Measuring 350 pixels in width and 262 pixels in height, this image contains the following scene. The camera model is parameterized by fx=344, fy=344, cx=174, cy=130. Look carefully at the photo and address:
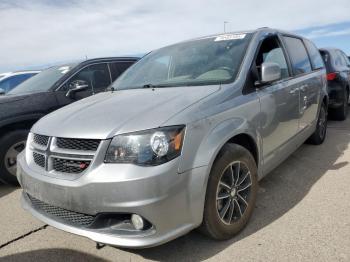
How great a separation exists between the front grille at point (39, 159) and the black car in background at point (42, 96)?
180cm

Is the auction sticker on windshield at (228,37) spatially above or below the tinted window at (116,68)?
above

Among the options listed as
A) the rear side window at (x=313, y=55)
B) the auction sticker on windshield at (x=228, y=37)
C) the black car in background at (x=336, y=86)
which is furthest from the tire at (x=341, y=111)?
the auction sticker on windshield at (x=228, y=37)

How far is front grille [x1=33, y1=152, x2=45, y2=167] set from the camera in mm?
2711

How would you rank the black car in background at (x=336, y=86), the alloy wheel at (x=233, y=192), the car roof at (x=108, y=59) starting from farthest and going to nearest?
the black car in background at (x=336, y=86) < the car roof at (x=108, y=59) < the alloy wheel at (x=233, y=192)

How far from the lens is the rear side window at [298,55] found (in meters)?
4.34

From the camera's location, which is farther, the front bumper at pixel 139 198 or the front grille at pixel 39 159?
the front grille at pixel 39 159

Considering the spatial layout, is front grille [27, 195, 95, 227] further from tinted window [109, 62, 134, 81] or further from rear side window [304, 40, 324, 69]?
rear side window [304, 40, 324, 69]

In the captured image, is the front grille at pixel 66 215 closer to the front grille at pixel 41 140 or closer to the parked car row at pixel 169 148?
the parked car row at pixel 169 148

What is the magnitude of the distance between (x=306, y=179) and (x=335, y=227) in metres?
1.22

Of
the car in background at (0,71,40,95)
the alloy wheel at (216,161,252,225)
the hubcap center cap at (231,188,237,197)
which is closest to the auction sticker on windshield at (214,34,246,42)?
the alloy wheel at (216,161,252,225)

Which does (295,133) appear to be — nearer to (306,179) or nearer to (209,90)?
(306,179)

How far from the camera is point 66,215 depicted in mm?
2613

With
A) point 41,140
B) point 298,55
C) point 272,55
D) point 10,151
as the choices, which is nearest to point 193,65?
point 272,55

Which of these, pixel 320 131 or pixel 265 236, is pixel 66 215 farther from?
pixel 320 131
